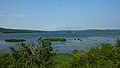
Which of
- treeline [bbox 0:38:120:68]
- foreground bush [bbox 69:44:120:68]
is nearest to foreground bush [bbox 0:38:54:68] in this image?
treeline [bbox 0:38:120:68]

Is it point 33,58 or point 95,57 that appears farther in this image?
point 95,57

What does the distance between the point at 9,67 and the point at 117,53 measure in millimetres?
6302

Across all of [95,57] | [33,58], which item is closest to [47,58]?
[33,58]

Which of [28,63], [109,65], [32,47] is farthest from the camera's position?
[32,47]

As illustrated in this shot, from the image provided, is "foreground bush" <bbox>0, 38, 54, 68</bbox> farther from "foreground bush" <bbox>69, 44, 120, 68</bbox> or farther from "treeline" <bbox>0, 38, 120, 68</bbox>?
"foreground bush" <bbox>69, 44, 120, 68</bbox>

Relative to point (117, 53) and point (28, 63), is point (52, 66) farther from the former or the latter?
point (117, 53)

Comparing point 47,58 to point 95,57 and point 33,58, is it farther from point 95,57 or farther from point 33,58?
point 95,57

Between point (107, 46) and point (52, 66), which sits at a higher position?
point (107, 46)

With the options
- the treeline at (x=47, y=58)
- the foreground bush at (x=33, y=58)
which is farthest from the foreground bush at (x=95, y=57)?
the foreground bush at (x=33, y=58)

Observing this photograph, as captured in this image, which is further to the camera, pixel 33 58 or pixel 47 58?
pixel 47 58

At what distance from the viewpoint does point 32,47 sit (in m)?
15.2

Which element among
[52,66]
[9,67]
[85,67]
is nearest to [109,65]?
[85,67]

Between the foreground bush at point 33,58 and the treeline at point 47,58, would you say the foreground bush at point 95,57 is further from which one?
the foreground bush at point 33,58

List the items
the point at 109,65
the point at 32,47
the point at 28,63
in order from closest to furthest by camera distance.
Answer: the point at 109,65 < the point at 28,63 < the point at 32,47
